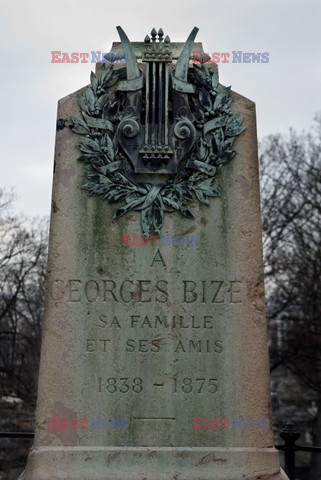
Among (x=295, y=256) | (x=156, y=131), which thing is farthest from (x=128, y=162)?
(x=295, y=256)

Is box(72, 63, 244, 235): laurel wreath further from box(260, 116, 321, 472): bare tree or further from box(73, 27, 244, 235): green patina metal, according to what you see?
box(260, 116, 321, 472): bare tree

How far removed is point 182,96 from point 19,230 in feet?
71.7

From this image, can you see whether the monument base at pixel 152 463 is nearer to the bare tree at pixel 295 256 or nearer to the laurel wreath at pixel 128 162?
the laurel wreath at pixel 128 162

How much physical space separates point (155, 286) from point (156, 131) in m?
1.51

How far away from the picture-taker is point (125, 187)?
5.62 m

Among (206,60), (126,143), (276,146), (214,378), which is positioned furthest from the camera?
(276,146)

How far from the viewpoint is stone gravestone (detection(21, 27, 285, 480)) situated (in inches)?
203

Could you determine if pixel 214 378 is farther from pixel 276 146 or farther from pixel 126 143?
pixel 276 146

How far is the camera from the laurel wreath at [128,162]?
5.58m

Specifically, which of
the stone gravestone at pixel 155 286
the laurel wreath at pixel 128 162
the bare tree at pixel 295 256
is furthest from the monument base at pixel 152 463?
the bare tree at pixel 295 256

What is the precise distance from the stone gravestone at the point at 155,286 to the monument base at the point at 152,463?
0.01m

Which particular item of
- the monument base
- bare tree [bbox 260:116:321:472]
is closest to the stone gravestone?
the monument base

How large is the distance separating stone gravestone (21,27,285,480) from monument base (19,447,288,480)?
11mm

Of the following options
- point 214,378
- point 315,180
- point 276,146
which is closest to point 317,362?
point 315,180
